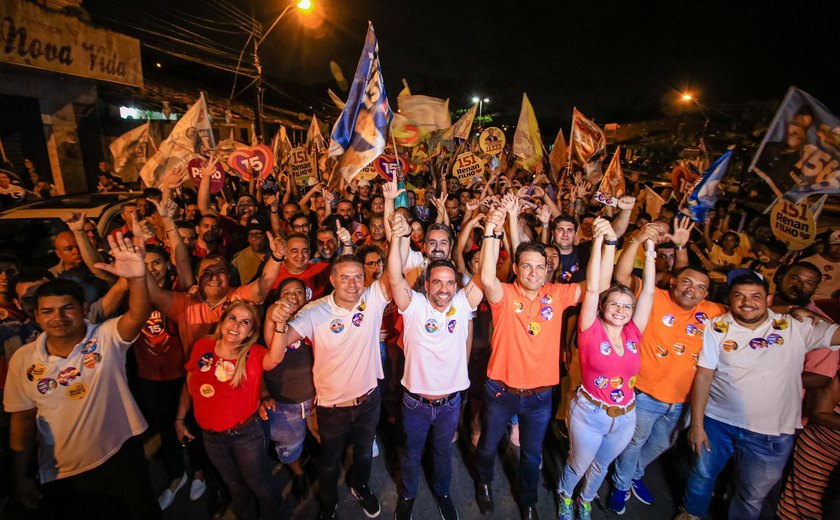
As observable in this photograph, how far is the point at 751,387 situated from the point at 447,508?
2792 mm

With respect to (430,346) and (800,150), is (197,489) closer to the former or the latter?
(430,346)

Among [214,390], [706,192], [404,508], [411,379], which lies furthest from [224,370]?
[706,192]

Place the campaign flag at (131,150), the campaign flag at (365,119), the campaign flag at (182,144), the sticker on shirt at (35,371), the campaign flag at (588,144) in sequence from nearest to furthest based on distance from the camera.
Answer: the sticker on shirt at (35,371), the campaign flag at (365,119), the campaign flag at (182,144), the campaign flag at (131,150), the campaign flag at (588,144)

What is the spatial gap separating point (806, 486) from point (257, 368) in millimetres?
4447

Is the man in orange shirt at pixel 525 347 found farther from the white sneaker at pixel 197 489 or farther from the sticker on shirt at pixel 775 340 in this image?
the white sneaker at pixel 197 489

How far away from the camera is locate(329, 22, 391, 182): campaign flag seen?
396cm

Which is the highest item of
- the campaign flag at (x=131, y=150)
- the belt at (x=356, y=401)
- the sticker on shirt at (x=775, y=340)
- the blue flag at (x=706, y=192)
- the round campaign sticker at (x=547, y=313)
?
the campaign flag at (x=131, y=150)

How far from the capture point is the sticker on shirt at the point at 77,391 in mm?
2574

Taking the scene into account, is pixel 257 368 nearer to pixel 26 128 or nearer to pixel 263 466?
pixel 263 466

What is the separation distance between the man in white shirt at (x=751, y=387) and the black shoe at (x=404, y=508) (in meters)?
2.55

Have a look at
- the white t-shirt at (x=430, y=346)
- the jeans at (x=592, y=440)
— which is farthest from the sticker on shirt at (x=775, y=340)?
the white t-shirt at (x=430, y=346)

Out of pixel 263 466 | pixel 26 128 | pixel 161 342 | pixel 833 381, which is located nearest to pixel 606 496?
pixel 833 381

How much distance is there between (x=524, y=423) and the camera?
3367 millimetres

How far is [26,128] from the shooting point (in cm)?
1191
